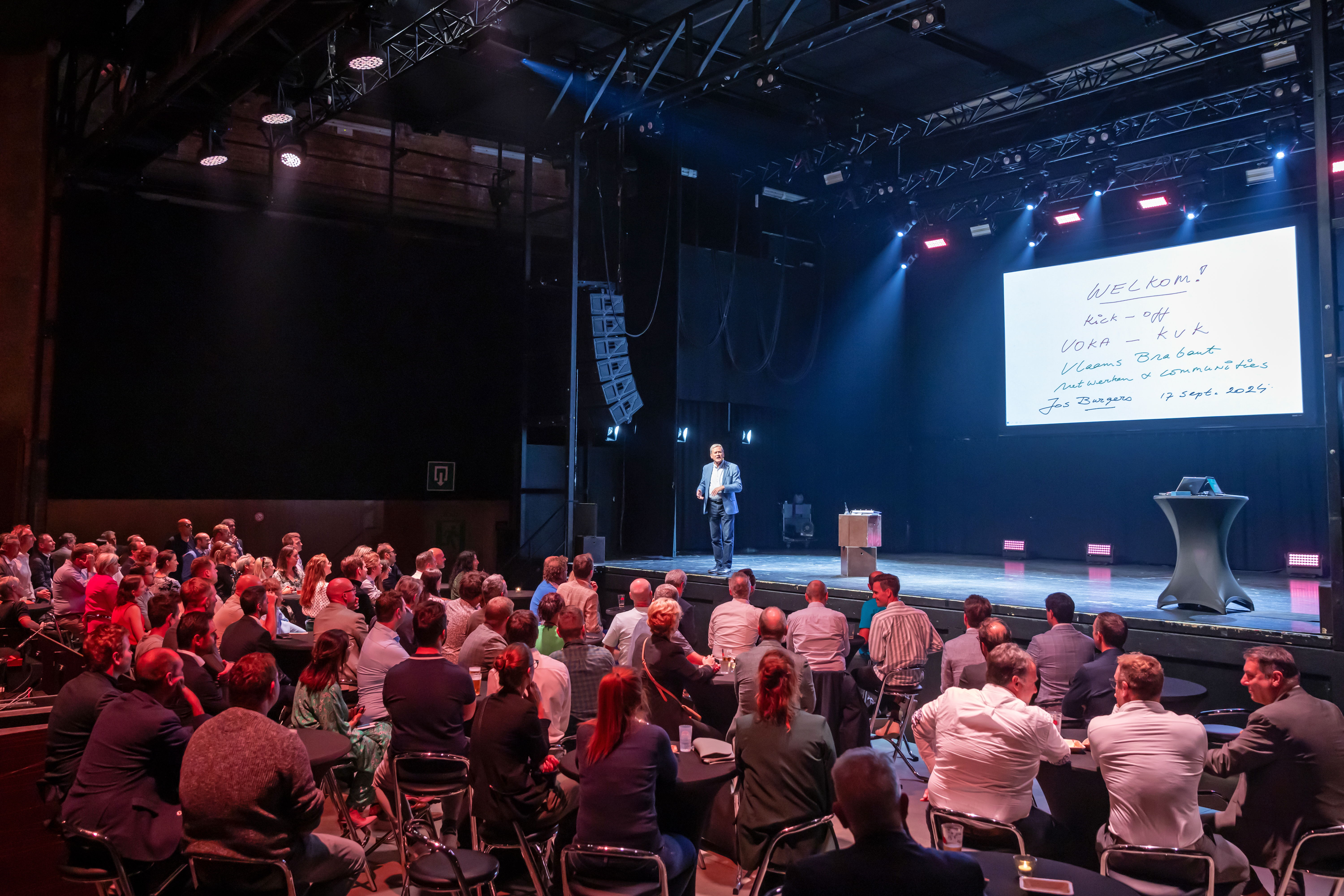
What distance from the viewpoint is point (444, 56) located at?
9891 millimetres

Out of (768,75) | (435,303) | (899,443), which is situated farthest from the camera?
(899,443)

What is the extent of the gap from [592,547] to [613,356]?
8.02 feet

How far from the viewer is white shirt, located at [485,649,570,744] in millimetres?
4199

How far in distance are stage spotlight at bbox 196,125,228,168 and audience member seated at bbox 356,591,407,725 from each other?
658 cm

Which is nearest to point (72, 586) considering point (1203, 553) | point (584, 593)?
point (584, 593)

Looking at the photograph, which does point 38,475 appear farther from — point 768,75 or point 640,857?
point 640,857

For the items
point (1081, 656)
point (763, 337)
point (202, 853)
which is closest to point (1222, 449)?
point (763, 337)

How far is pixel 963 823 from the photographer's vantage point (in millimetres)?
3252

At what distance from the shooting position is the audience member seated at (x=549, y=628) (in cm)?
532

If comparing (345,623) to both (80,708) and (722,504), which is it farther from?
(722,504)

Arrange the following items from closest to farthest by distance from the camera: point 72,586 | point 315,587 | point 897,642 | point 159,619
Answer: point 159,619, point 897,642, point 315,587, point 72,586

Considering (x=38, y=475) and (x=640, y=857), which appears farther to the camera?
(x=38, y=475)

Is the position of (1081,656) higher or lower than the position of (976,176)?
lower

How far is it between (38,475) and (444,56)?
6462 mm
